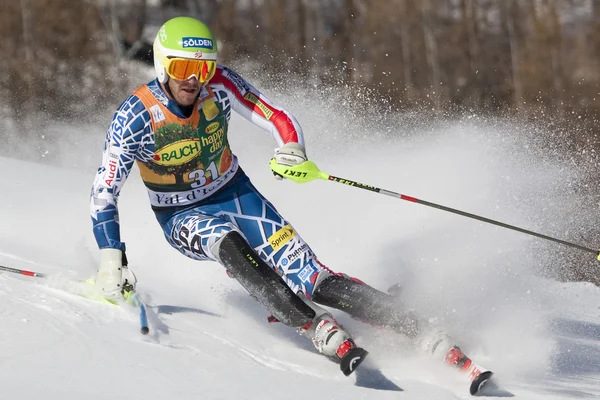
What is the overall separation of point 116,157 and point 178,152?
1.14ft

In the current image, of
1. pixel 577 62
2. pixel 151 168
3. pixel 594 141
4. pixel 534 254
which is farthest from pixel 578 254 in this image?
pixel 577 62

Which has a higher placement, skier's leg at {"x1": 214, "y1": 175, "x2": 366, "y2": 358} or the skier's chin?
the skier's chin

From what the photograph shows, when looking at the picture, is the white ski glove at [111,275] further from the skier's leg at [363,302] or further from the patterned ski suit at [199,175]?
the skier's leg at [363,302]

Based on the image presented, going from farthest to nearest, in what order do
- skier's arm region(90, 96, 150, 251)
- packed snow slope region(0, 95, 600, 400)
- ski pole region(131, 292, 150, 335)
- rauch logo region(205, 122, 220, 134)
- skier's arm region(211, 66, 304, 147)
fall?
skier's arm region(211, 66, 304, 147) → rauch logo region(205, 122, 220, 134) → skier's arm region(90, 96, 150, 251) → ski pole region(131, 292, 150, 335) → packed snow slope region(0, 95, 600, 400)

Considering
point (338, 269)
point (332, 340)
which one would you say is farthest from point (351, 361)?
point (338, 269)

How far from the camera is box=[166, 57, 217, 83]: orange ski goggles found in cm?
470

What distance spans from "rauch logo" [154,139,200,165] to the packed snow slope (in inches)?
30.8

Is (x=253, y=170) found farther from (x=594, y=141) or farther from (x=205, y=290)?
(x=594, y=141)

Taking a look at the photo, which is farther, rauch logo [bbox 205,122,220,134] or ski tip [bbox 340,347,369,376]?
rauch logo [bbox 205,122,220,134]

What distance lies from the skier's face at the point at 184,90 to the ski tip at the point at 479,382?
1.96 metres

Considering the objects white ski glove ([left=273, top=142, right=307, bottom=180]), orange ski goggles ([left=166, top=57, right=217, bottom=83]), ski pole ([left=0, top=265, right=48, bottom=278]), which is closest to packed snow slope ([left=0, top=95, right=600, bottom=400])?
ski pole ([left=0, top=265, right=48, bottom=278])

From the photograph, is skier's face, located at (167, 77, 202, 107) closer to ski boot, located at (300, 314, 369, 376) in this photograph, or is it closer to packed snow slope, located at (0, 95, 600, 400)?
packed snow slope, located at (0, 95, 600, 400)

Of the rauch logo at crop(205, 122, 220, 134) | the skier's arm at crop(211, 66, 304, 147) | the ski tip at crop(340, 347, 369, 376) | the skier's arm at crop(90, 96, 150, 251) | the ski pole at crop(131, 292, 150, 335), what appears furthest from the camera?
the skier's arm at crop(211, 66, 304, 147)

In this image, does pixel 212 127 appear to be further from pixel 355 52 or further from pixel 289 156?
pixel 355 52
